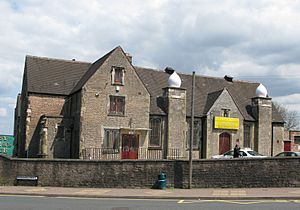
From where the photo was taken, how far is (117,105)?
123 feet

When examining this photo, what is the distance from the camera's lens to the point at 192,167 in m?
25.6

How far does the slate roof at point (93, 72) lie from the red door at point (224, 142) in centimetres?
276

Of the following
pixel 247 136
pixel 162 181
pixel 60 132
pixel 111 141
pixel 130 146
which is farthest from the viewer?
pixel 247 136

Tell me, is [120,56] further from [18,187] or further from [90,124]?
[18,187]

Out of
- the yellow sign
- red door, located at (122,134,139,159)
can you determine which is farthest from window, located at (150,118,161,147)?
the yellow sign

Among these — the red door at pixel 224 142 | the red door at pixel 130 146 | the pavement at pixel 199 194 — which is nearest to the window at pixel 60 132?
the red door at pixel 130 146

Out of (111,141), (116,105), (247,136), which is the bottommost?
(111,141)

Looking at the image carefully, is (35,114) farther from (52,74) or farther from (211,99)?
(211,99)

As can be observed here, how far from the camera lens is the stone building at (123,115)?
36375mm

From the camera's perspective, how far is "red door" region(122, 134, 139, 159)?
36.9 metres

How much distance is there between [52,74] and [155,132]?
35.2ft

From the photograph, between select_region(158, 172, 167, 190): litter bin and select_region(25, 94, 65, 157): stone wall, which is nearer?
select_region(158, 172, 167, 190): litter bin

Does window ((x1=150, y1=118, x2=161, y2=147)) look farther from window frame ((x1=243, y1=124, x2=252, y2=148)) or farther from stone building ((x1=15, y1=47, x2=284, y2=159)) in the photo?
window frame ((x1=243, y1=124, x2=252, y2=148))

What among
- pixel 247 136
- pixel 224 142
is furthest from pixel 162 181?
pixel 247 136
